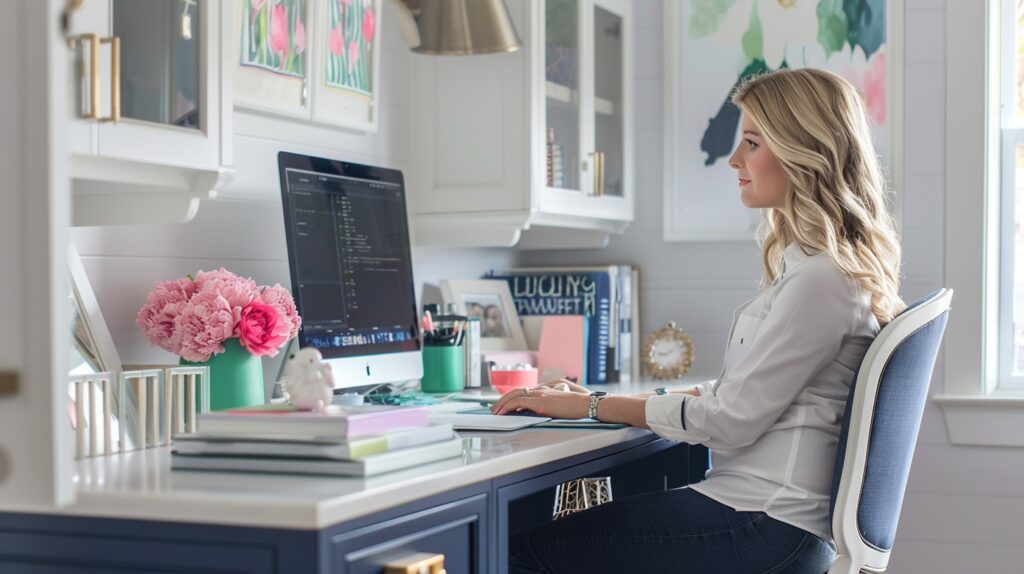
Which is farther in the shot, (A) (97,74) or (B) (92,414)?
(B) (92,414)

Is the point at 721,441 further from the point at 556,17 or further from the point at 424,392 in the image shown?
the point at 556,17

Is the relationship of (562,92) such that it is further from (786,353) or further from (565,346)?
(786,353)

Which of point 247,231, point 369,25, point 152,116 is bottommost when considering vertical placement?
point 247,231

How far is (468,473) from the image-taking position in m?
1.60

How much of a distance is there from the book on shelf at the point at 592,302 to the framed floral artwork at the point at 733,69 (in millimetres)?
337

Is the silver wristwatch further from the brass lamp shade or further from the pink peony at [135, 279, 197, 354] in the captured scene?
the brass lamp shade

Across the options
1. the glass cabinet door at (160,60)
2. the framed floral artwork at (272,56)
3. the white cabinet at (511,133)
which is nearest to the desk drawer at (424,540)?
the glass cabinet door at (160,60)

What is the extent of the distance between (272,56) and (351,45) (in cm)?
30

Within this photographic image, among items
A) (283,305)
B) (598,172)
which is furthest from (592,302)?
(283,305)

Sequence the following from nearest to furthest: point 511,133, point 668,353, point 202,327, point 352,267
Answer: point 202,327, point 352,267, point 511,133, point 668,353

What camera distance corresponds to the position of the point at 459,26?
2.58 meters

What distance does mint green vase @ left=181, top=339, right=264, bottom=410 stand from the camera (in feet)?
6.61

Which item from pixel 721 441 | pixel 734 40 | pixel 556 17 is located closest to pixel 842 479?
pixel 721 441

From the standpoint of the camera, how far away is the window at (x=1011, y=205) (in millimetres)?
3307
